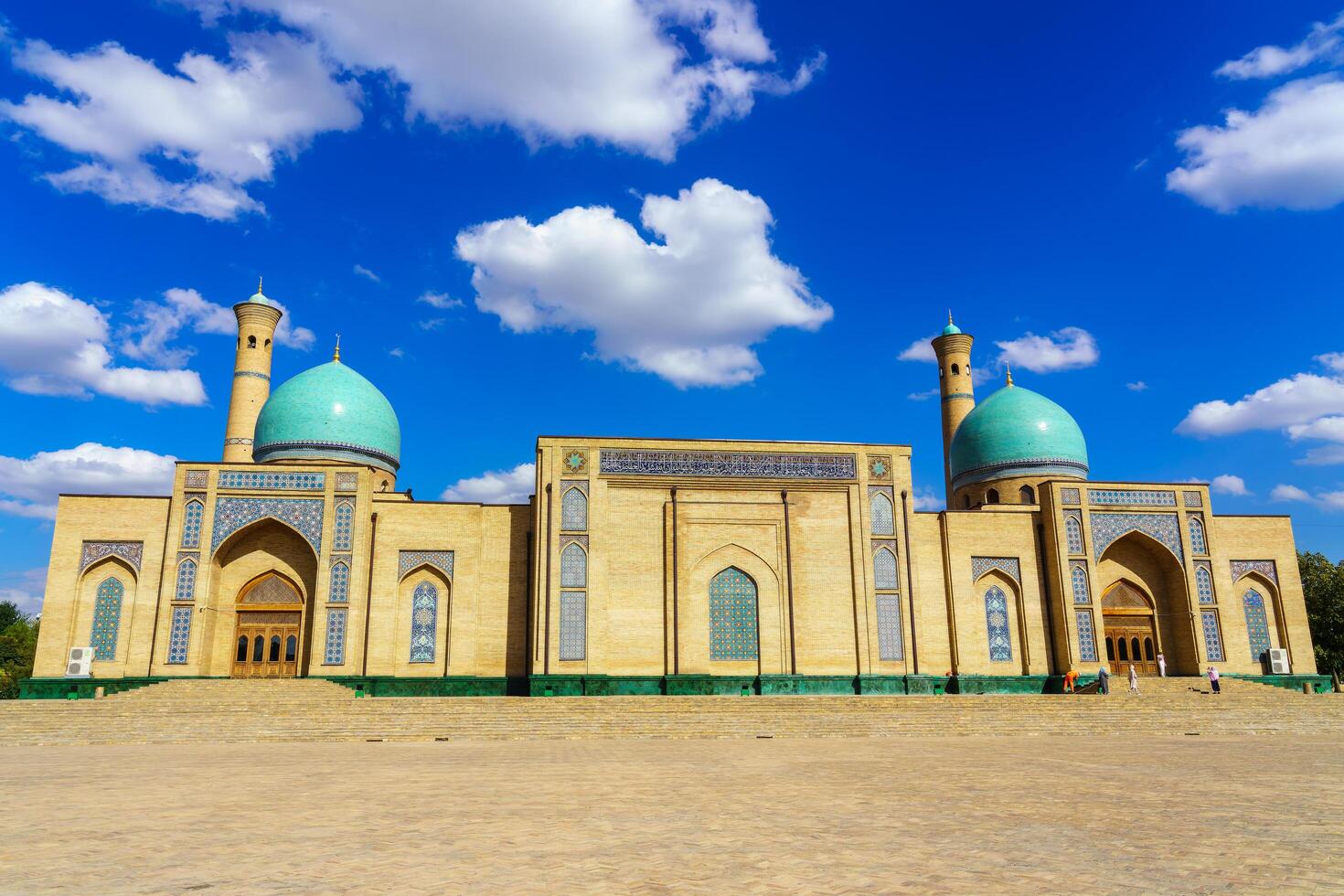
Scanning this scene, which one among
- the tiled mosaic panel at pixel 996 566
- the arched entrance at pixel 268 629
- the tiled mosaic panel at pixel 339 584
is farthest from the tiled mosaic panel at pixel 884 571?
the arched entrance at pixel 268 629

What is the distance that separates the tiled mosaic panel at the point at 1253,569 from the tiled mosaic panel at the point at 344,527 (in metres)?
21.3

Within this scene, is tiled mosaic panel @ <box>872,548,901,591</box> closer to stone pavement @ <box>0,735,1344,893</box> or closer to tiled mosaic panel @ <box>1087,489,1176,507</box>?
tiled mosaic panel @ <box>1087,489,1176,507</box>

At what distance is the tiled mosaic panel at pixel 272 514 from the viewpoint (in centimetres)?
2084

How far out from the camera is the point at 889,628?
21.7 m

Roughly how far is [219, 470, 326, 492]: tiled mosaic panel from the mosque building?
5 cm

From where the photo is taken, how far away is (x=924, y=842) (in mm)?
5223

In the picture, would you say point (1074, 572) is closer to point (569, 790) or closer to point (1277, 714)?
point (1277, 714)

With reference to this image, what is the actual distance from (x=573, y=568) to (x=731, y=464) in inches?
176

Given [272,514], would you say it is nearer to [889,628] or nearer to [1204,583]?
[889,628]

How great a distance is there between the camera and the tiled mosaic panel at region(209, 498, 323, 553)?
20.8m

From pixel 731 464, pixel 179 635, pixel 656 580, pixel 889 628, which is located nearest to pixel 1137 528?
pixel 889 628

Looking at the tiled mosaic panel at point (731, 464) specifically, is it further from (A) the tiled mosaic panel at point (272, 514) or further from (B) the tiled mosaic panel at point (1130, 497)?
(A) the tiled mosaic panel at point (272, 514)

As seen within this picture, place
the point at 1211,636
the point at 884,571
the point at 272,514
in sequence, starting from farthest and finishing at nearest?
the point at 1211,636 < the point at 884,571 < the point at 272,514

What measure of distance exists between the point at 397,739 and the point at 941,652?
1334cm
